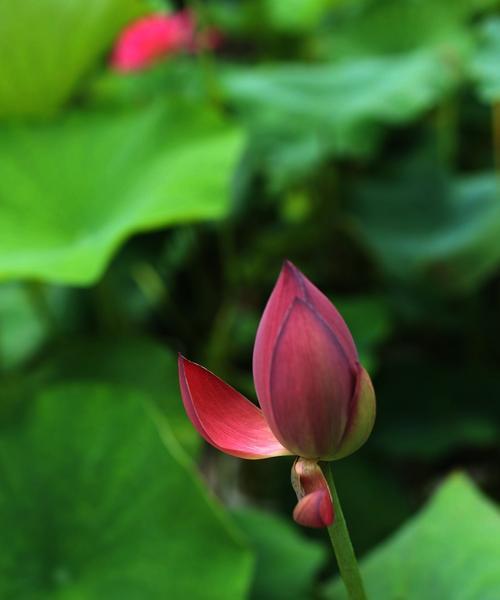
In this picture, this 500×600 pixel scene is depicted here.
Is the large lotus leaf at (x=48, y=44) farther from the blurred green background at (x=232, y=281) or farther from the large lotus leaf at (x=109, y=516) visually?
the large lotus leaf at (x=109, y=516)

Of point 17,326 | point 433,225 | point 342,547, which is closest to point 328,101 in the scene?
point 433,225

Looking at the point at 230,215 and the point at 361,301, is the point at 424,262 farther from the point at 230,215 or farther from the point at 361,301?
the point at 230,215

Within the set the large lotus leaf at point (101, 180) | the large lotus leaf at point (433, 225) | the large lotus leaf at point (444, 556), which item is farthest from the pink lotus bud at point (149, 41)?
the large lotus leaf at point (444, 556)

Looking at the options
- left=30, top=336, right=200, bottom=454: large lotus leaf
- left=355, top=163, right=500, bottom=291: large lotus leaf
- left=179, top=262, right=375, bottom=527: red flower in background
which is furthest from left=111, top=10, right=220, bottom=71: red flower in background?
left=179, top=262, right=375, bottom=527: red flower in background

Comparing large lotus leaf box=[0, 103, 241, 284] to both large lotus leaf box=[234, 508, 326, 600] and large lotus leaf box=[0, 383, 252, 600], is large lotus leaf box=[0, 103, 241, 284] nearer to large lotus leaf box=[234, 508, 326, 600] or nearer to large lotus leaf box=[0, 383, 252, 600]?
large lotus leaf box=[0, 383, 252, 600]

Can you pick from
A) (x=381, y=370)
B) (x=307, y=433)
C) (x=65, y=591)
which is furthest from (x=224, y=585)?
(x=381, y=370)

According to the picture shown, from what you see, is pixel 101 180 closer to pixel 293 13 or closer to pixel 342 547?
pixel 293 13
